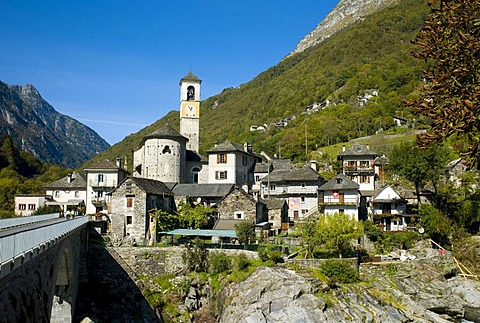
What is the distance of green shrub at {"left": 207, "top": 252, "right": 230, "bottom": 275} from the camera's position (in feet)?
132

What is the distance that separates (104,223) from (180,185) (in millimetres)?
11692

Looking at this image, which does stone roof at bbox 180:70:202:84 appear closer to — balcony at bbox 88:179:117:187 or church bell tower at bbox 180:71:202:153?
church bell tower at bbox 180:71:202:153

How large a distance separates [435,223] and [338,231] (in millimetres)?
12599

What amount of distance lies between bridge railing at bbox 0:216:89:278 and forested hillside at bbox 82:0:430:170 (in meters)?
79.7

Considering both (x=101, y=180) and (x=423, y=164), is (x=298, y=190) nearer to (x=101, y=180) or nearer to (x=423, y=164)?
(x=423, y=164)

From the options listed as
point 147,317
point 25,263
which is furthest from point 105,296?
point 25,263

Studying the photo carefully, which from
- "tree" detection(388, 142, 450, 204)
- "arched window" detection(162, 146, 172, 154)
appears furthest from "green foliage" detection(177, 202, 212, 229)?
"tree" detection(388, 142, 450, 204)

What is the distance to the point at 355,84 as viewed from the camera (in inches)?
5497

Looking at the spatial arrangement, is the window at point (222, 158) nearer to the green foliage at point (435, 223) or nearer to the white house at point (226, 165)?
the white house at point (226, 165)

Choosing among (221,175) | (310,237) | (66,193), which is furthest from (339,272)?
(66,193)

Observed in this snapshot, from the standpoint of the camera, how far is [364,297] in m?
36.7

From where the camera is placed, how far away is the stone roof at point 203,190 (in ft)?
181

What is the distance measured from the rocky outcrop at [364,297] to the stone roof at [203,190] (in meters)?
18.7

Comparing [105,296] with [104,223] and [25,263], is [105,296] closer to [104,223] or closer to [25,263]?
[104,223]
